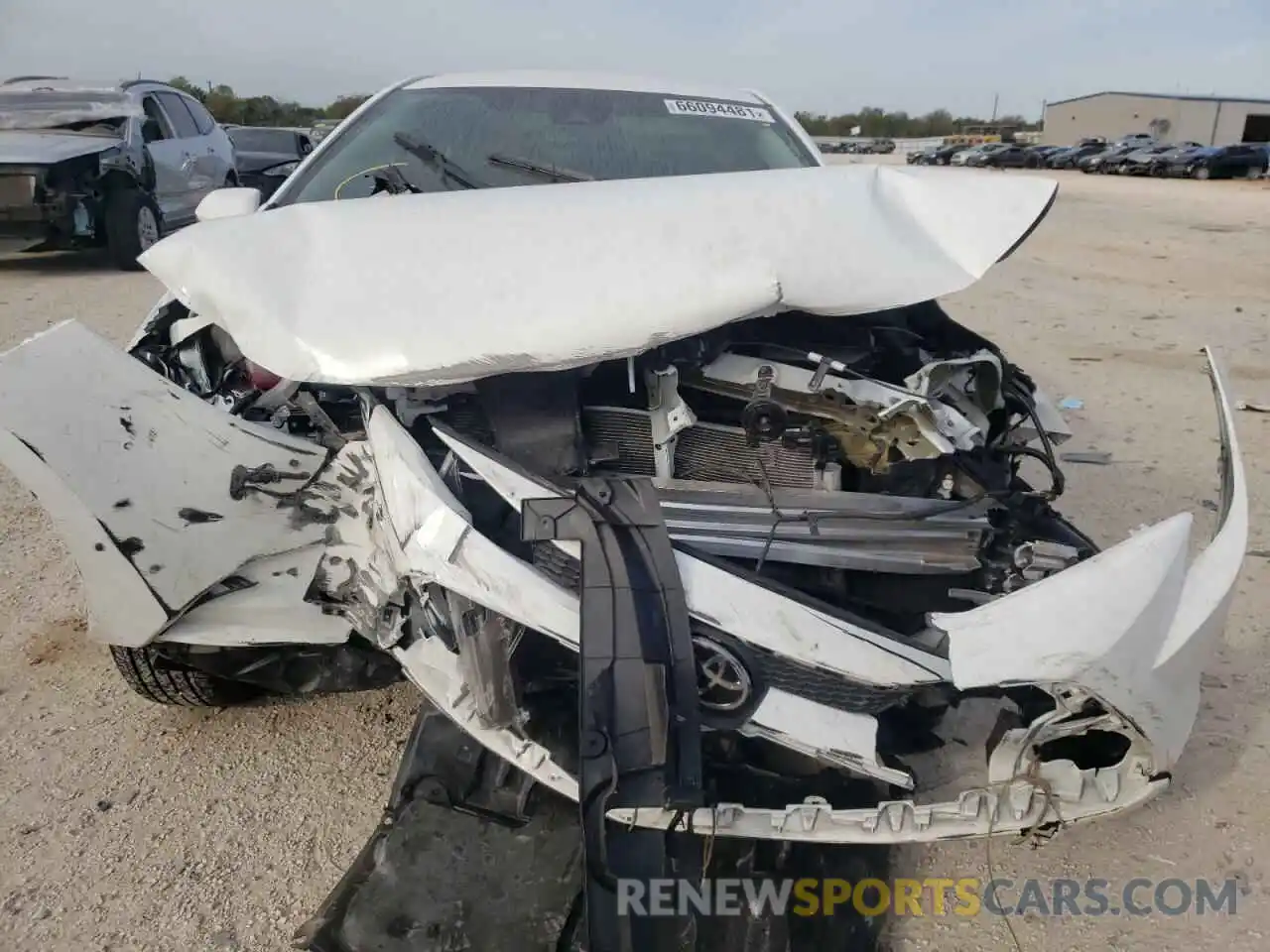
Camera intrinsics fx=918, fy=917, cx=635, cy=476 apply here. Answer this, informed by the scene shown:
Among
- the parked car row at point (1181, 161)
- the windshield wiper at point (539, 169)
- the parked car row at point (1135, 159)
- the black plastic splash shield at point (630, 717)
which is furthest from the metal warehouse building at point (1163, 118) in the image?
the black plastic splash shield at point (630, 717)

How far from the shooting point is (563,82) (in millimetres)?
3250

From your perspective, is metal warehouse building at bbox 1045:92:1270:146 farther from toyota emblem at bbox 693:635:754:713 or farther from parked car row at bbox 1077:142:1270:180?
toyota emblem at bbox 693:635:754:713

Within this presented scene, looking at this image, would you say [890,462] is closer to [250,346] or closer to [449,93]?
[250,346]

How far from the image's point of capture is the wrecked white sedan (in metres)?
1.63

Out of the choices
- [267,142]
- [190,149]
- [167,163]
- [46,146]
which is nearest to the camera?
[46,146]

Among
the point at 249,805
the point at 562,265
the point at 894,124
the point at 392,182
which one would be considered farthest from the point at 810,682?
the point at 894,124

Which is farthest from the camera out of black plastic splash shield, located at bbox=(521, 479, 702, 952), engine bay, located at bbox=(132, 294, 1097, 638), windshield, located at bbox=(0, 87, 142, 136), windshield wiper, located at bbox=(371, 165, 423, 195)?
windshield, located at bbox=(0, 87, 142, 136)

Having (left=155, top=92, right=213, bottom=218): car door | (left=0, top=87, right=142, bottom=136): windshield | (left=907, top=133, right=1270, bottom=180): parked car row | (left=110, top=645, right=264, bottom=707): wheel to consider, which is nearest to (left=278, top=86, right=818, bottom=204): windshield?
(left=110, top=645, right=264, bottom=707): wheel

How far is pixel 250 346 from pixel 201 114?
949cm

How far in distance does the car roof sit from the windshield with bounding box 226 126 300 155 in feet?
33.5

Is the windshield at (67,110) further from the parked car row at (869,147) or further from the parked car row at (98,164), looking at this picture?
the parked car row at (869,147)

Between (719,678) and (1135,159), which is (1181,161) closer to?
(1135,159)

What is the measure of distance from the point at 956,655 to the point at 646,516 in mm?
602

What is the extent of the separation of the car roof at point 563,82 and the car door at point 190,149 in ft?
22.3
